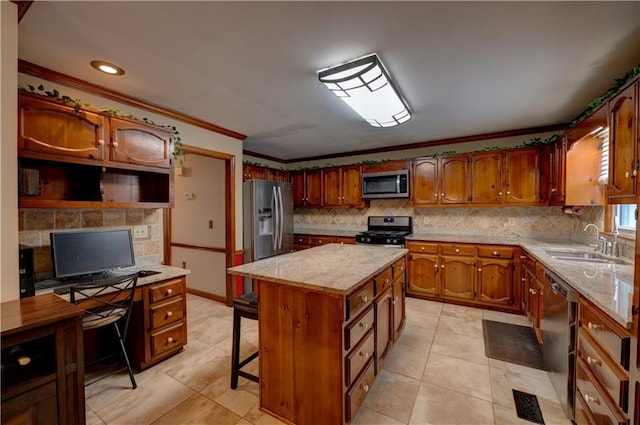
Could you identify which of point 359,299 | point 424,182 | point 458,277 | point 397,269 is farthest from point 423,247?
point 359,299

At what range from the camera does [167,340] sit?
2.38 metres

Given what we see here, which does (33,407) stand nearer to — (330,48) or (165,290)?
(165,290)

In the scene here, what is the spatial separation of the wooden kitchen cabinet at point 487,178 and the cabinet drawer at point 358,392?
9.58 feet

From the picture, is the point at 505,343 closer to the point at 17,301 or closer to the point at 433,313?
the point at 433,313

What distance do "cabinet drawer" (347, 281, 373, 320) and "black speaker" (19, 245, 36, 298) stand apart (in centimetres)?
199

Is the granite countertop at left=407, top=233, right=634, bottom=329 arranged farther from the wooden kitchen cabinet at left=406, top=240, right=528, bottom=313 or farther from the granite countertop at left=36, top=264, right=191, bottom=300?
the granite countertop at left=36, top=264, right=191, bottom=300

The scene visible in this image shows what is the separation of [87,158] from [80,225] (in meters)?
0.65

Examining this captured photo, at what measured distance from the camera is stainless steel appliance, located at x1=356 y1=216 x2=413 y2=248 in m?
4.06

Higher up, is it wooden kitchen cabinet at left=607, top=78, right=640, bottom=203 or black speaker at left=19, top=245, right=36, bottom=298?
wooden kitchen cabinet at left=607, top=78, right=640, bottom=203

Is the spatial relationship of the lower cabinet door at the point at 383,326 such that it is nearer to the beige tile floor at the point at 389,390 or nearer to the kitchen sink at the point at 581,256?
the beige tile floor at the point at 389,390

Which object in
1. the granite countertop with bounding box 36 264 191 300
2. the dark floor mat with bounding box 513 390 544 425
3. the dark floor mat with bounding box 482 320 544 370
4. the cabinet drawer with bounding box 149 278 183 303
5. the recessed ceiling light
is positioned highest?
the recessed ceiling light

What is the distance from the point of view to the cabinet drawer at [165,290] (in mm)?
2234

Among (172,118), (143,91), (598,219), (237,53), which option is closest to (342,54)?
(237,53)

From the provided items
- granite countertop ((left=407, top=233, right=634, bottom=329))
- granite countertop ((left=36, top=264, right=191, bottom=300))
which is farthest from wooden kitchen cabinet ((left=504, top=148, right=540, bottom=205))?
granite countertop ((left=36, top=264, right=191, bottom=300))
